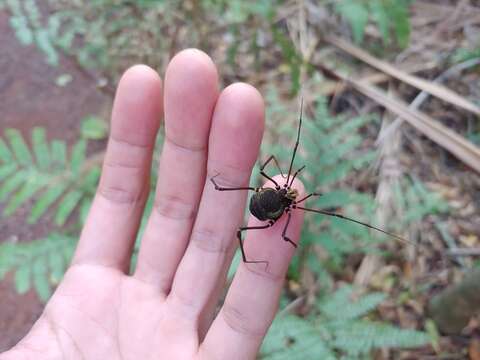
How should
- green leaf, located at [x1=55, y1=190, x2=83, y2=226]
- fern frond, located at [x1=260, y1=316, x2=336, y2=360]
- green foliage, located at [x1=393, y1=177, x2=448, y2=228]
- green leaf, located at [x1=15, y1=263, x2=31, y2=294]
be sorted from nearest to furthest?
fern frond, located at [x1=260, y1=316, x2=336, y2=360] < green leaf, located at [x1=15, y1=263, x2=31, y2=294] < green leaf, located at [x1=55, y1=190, x2=83, y2=226] < green foliage, located at [x1=393, y1=177, x2=448, y2=228]

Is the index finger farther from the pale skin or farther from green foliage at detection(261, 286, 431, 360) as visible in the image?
green foliage at detection(261, 286, 431, 360)

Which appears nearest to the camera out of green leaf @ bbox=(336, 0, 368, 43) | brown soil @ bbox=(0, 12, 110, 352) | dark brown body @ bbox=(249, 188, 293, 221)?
Answer: dark brown body @ bbox=(249, 188, 293, 221)

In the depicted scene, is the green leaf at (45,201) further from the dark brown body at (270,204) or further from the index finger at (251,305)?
the index finger at (251,305)

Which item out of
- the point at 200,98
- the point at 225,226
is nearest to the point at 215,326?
the point at 225,226

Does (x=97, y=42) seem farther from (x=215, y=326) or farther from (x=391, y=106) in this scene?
(x=215, y=326)

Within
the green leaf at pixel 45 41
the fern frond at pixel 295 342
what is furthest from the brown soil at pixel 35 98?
the fern frond at pixel 295 342

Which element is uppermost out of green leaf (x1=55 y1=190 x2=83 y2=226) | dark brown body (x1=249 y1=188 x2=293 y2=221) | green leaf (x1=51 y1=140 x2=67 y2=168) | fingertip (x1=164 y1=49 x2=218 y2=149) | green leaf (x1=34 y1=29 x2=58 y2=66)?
fingertip (x1=164 y1=49 x2=218 y2=149)

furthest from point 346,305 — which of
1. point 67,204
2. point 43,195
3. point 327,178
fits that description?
point 43,195

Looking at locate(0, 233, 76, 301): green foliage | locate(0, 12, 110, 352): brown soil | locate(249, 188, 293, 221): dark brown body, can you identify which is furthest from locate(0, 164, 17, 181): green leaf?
locate(249, 188, 293, 221): dark brown body
